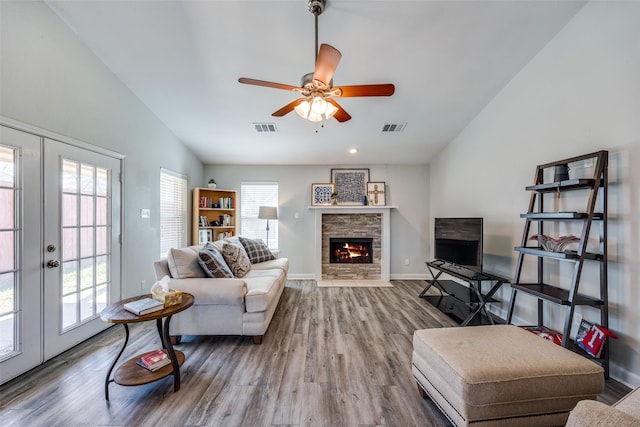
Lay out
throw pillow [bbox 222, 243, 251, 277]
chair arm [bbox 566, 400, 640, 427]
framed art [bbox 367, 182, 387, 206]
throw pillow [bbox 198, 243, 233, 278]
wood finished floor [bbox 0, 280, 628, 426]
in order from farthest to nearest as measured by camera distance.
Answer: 1. framed art [bbox 367, 182, 387, 206]
2. throw pillow [bbox 222, 243, 251, 277]
3. throw pillow [bbox 198, 243, 233, 278]
4. wood finished floor [bbox 0, 280, 628, 426]
5. chair arm [bbox 566, 400, 640, 427]

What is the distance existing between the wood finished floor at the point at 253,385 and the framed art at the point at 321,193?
278cm

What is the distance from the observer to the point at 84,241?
2.68 meters

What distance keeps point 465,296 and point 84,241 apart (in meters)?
4.86

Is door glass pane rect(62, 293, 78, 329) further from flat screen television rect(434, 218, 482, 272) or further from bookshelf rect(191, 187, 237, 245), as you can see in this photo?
flat screen television rect(434, 218, 482, 272)

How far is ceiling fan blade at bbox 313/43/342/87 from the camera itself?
1.69 meters

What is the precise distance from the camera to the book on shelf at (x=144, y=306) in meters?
1.82

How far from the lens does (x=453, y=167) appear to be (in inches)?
178

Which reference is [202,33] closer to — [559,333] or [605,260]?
[605,260]

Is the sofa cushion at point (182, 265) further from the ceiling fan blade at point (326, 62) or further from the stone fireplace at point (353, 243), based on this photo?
the stone fireplace at point (353, 243)

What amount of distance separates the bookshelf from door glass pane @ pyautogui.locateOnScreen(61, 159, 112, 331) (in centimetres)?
186

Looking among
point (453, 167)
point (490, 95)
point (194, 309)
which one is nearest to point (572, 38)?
point (490, 95)

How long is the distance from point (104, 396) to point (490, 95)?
4.93 m

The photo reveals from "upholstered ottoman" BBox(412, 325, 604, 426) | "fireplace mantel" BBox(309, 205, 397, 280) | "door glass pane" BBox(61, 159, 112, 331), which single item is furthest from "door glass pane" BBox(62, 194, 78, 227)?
"fireplace mantel" BBox(309, 205, 397, 280)

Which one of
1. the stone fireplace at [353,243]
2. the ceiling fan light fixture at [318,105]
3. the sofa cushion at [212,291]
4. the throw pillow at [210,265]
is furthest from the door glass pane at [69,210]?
the stone fireplace at [353,243]
